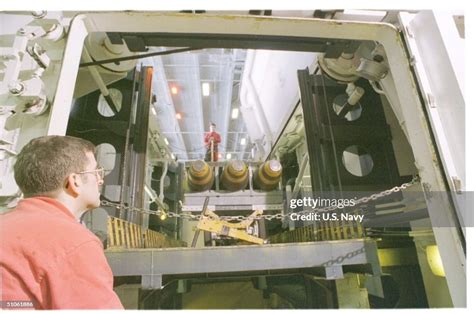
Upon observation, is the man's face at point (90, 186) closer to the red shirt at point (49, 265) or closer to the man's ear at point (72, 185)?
the man's ear at point (72, 185)

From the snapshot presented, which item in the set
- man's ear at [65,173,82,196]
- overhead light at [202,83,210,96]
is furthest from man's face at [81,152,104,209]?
overhead light at [202,83,210,96]

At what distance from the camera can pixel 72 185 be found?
0.97 m

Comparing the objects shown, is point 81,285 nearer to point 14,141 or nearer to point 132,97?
point 14,141

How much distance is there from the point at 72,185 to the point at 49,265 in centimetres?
33

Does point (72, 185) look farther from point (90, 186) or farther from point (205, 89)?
point (205, 89)

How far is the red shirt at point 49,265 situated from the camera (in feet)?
2.29

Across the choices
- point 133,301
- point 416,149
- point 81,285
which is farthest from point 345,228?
point 81,285

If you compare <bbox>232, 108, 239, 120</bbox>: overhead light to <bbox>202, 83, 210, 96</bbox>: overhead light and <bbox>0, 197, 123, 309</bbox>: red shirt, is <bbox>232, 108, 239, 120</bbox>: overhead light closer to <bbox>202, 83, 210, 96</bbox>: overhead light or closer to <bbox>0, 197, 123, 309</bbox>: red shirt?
<bbox>202, 83, 210, 96</bbox>: overhead light

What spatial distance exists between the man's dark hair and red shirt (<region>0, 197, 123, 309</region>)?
0.16m

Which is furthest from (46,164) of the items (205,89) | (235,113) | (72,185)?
(235,113)

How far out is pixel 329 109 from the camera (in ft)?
10.3

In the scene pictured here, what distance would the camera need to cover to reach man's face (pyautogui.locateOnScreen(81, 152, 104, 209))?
1.02m

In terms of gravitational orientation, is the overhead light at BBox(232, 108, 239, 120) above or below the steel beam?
above

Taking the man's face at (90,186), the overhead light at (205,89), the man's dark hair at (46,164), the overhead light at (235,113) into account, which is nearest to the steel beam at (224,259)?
the man's face at (90,186)
